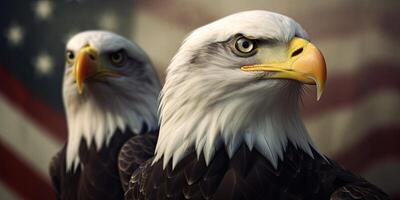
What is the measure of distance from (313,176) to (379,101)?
0.91m

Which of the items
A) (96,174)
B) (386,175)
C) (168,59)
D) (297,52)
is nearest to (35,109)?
(168,59)

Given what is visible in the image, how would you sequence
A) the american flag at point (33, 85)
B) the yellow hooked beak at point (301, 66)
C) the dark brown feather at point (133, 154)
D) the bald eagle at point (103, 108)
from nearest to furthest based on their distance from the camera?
the yellow hooked beak at point (301, 66), the dark brown feather at point (133, 154), the bald eagle at point (103, 108), the american flag at point (33, 85)

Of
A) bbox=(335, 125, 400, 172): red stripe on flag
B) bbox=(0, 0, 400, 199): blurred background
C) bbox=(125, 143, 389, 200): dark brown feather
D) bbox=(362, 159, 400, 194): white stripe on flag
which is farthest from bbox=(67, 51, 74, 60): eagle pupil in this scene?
bbox=(362, 159, 400, 194): white stripe on flag

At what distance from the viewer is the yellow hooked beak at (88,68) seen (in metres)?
1.39

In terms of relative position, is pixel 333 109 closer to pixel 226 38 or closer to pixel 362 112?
pixel 362 112

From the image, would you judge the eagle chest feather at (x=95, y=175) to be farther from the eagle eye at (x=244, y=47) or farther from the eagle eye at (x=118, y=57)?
the eagle eye at (x=244, y=47)

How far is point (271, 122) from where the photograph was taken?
3.33 ft

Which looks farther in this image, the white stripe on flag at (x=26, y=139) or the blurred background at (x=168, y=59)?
the white stripe on flag at (x=26, y=139)

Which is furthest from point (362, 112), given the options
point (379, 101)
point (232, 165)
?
point (232, 165)

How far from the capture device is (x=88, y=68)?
141cm

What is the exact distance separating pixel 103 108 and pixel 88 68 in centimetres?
17

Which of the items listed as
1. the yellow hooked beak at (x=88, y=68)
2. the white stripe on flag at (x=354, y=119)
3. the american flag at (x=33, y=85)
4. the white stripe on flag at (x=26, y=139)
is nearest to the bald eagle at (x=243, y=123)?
the yellow hooked beak at (x=88, y=68)

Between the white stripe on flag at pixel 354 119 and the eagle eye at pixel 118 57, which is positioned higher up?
the eagle eye at pixel 118 57

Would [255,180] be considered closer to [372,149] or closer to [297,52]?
[297,52]
